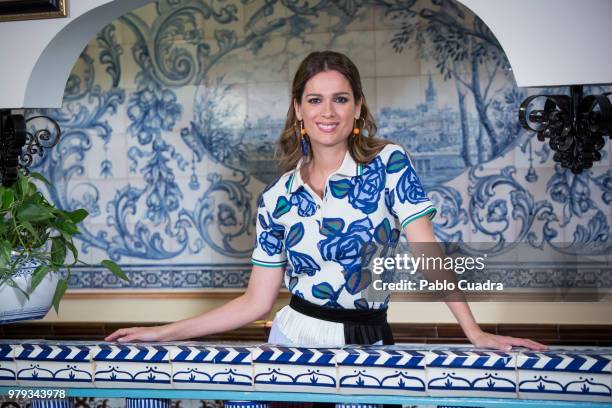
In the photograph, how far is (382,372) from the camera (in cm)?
156

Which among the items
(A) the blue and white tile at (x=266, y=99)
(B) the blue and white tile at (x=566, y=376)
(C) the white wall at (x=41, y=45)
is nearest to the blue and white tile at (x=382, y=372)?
(B) the blue and white tile at (x=566, y=376)

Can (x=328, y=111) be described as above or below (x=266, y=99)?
below

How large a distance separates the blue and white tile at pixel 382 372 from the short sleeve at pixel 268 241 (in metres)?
0.67

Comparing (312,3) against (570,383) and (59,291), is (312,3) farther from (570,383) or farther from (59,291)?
(570,383)

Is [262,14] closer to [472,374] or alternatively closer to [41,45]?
[41,45]

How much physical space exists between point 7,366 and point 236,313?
0.61m

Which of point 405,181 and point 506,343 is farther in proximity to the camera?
point 405,181

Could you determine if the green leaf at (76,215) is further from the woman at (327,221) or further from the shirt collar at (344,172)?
the shirt collar at (344,172)

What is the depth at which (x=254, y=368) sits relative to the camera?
1.63m

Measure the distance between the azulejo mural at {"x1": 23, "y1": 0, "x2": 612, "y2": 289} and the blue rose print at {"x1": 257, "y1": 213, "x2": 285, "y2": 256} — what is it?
1985 mm

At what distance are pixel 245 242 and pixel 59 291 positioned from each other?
220 centimetres

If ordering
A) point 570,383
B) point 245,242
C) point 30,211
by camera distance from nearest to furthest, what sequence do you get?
point 570,383, point 30,211, point 245,242

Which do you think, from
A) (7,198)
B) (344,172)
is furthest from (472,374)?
(7,198)

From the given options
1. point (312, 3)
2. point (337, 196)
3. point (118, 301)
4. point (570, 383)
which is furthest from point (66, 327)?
point (570, 383)
